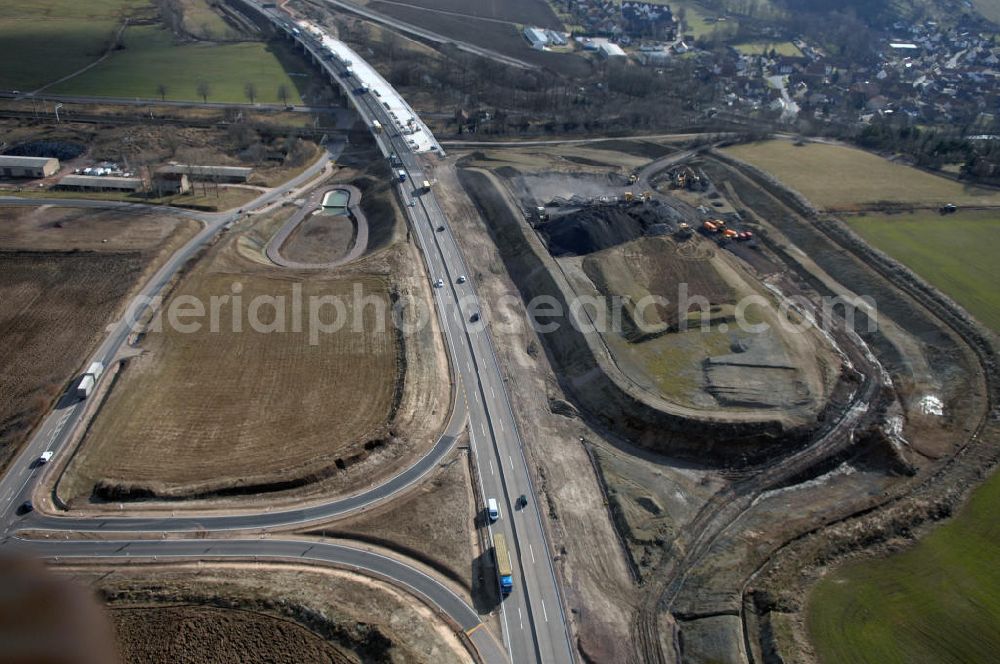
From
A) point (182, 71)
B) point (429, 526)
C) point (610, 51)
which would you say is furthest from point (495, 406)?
point (610, 51)

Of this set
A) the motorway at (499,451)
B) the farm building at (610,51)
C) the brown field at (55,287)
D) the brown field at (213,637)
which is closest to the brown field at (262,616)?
the brown field at (213,637)

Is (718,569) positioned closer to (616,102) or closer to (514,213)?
(514,213)

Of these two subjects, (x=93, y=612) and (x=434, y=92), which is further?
(x=434, y=92)

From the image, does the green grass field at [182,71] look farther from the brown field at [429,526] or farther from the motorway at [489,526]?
the brown field at [429,526]

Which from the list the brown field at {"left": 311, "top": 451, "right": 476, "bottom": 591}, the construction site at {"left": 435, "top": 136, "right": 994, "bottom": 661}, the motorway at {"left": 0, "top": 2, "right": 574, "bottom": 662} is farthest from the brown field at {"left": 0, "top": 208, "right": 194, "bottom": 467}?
the construction site at {"left": 435, "top": 136, "right": 994, "bottom": 661}

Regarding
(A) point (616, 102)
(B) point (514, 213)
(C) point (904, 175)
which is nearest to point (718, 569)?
(B) point (514, 213)

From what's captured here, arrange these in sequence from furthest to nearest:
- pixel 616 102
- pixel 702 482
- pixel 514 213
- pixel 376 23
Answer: pixel 376 23 < pixel 616 102 < pixel 514 213 < pixel 702 482

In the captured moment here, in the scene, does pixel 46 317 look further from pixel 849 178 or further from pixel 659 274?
pixel 849 178
